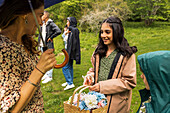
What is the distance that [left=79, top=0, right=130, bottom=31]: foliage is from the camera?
1577 cm

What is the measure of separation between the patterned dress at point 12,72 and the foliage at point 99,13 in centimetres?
1444

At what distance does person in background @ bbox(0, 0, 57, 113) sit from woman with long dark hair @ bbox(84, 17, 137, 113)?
3.81ft

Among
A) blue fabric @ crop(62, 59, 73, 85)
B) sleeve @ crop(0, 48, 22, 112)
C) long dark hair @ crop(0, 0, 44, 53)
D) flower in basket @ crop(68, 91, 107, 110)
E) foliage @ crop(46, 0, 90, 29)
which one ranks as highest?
foliage @ crop(46, 0, 90, 29)

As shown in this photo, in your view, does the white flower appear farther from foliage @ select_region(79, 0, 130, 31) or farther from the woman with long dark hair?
foliage @ select_region(79, 0, 130, 31)

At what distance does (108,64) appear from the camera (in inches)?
101

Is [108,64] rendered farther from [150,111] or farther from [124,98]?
[150,111]

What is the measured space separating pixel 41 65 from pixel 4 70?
311 mm

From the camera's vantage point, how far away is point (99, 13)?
51.3ft

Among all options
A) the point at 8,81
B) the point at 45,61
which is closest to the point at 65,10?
the point at 45,61

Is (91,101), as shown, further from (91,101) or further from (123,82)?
(123,82)

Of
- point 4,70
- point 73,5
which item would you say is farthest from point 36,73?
point 73,5

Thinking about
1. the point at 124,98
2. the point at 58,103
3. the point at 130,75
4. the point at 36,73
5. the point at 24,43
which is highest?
the point at 24,43

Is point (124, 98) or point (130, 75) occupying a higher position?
point (130, 75)

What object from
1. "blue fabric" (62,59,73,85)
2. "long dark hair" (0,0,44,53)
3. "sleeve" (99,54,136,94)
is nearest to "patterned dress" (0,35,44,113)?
"long dark hair" (0,0,44,53)
